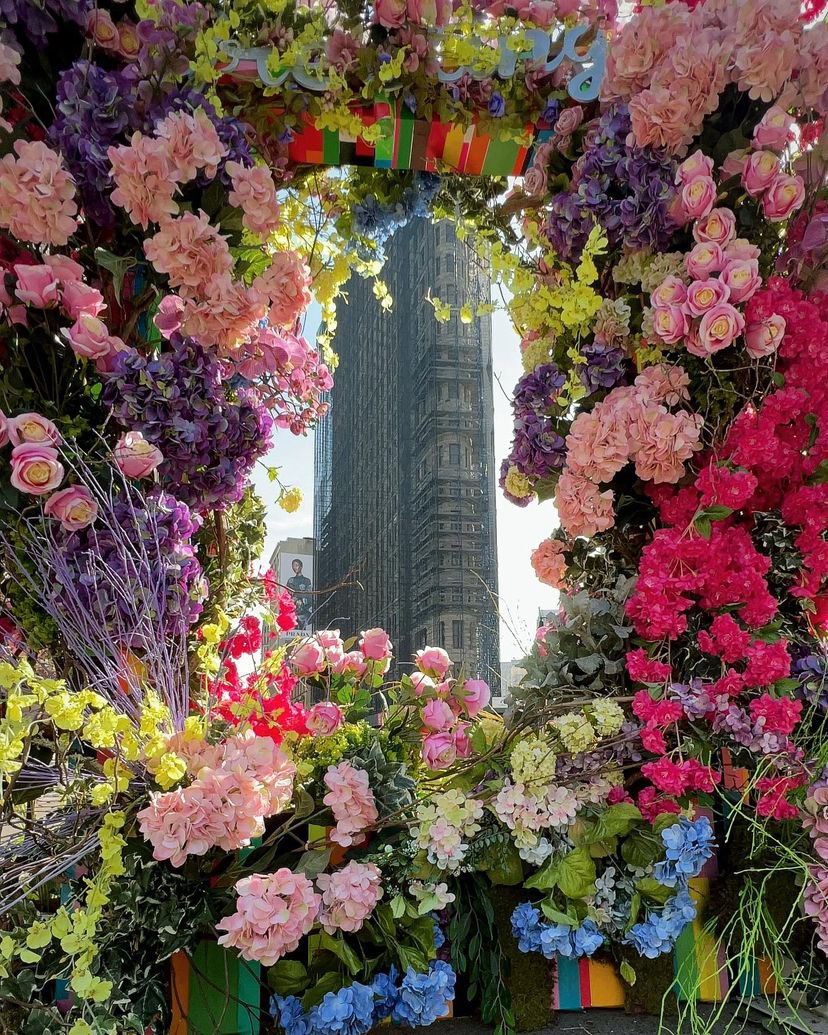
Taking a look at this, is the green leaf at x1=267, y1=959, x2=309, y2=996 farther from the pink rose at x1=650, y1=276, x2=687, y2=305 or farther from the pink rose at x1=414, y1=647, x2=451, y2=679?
the pink rose at x1=650, y1=276, x2=687, y2=305

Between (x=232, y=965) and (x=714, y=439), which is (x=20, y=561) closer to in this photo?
(x=232, y=965)

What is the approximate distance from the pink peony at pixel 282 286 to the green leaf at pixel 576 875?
1141 millimetres

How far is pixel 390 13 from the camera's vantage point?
1438mm

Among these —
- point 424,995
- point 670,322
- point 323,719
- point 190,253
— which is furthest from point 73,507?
point 670,322

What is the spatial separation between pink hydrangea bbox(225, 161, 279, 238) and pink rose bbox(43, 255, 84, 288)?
0.30 meters

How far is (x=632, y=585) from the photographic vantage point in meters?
1.48

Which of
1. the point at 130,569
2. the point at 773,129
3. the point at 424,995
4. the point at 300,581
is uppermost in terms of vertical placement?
the point at 300,581

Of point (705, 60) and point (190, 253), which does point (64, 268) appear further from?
point (705, 60)

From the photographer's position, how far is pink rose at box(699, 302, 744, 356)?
1.29 m

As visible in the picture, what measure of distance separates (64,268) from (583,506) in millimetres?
1023

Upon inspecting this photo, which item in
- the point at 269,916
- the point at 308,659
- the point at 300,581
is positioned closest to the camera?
the point at 269,916

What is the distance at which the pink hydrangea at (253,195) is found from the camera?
135cm

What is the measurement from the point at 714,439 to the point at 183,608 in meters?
1.01

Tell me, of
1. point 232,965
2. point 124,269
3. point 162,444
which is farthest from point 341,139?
point 232,965
